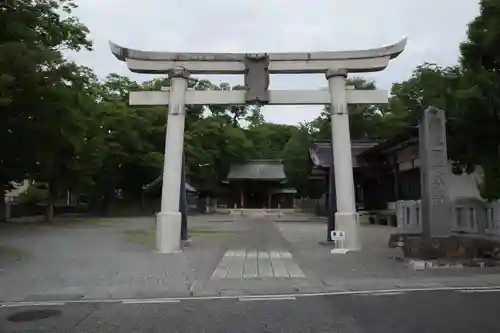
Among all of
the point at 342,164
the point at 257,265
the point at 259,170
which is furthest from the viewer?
the point at 259,170

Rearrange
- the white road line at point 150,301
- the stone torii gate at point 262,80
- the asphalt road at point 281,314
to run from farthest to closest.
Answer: the stone torii gate at point 262,80 < the white road line at point 150,301 < the asphalt road at point 281,314

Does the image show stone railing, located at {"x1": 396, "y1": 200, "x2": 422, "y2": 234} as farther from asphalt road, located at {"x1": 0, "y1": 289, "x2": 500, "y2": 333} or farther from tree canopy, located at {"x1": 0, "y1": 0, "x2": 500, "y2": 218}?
asphalt road, located at {"x1": 0, "y1": 289, "x2": 500, "y2": 333}

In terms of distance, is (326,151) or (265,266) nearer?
(265,266)

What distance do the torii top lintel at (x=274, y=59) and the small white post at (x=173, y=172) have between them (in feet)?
1.49

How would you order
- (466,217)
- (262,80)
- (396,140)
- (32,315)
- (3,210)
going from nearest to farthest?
(32,315), (466,217), (262,80), (396,140), (3,210)

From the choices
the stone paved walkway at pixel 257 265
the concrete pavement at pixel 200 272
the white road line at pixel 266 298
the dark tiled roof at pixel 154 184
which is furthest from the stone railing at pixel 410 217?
the dark tiled roof at pixel 154 184

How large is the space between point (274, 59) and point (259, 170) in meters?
43.7

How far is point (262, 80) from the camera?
1769cm

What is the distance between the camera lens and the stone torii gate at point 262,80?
1752cm

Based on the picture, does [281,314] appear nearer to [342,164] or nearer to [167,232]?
[167,232]

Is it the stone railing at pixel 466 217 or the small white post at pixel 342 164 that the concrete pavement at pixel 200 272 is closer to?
the small white post at pixel 342 164

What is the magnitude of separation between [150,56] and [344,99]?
6.65 m

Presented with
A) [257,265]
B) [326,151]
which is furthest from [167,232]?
[326,151]

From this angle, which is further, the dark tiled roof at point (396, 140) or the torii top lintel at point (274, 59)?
the dark tiled roof at point (396, 140)
